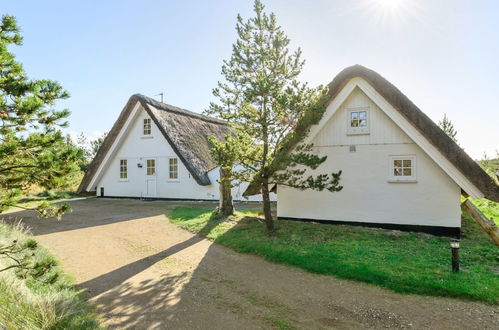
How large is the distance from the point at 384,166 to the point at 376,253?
12.0 ft

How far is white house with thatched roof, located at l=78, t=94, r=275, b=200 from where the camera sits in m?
17.1

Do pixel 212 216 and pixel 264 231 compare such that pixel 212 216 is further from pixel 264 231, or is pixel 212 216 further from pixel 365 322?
pixel 365 322

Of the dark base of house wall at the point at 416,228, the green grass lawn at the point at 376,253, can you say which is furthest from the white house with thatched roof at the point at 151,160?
the dark base of house wall at the point at 416,228

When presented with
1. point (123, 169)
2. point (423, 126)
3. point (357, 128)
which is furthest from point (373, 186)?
point (123, 169)

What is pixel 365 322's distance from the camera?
4.20m

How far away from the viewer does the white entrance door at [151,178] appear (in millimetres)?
18031

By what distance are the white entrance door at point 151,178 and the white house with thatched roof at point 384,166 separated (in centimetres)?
953

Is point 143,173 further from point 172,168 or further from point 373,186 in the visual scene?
point 373,186

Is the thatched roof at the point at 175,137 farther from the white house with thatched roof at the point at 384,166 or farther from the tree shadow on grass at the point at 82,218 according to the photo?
the white house with thatched roof at the point at 384,166

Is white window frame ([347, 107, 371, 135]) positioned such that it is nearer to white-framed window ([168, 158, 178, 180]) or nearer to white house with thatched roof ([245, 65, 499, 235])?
white house with thatched roof ([245, 65, 499, 235])

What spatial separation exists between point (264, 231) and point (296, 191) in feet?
7.50

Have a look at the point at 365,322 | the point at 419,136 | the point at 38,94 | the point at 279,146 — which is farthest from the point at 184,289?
the point at 419,136

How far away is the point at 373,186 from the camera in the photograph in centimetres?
983

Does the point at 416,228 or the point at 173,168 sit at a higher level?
the point at 173,168
